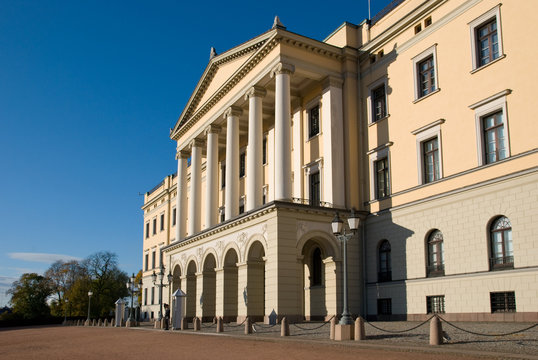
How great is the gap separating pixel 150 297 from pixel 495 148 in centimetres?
4842

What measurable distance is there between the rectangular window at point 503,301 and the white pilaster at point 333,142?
9499mm

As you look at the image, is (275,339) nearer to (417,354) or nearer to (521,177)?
(417,354)

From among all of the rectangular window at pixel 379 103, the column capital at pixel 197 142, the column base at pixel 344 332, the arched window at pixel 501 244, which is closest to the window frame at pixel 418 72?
the rectangular window at pixel 379 103

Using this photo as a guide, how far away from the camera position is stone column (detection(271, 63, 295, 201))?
93.5 feet

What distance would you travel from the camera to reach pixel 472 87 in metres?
24.0

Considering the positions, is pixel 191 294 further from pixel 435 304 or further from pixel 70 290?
pixel 70 290

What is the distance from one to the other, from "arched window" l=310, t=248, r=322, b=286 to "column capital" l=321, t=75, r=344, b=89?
365 inches

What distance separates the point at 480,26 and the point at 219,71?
18.7m

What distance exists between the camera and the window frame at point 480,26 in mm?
22797

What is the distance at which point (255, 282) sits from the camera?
1201 inches

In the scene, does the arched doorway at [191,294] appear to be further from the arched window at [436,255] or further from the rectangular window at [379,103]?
the arched window at [436,255]

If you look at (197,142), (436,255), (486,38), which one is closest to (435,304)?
(436,255)

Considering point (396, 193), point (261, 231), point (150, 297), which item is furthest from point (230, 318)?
point (150, 297)

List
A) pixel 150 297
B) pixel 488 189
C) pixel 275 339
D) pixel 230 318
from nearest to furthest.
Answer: pixel 275 339 < pixel 488 189 < pixel 230 318 < pixel 150 297
